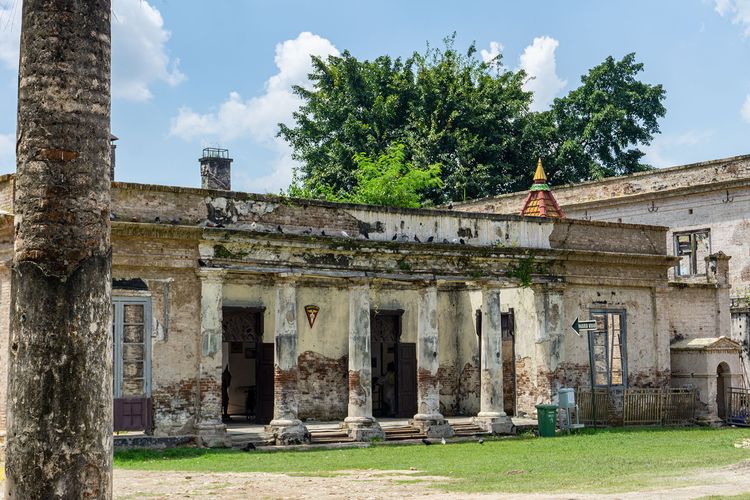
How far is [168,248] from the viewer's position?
16.8 meters

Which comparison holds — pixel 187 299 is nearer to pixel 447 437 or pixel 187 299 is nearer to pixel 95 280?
pixel 447 437

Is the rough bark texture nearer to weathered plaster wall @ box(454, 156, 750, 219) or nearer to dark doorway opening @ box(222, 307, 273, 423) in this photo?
dark doorway opening @ box(222, 307, 273, 423)

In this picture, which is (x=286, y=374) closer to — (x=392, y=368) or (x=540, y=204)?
(x=392, y=368)

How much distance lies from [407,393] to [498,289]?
3.91 m

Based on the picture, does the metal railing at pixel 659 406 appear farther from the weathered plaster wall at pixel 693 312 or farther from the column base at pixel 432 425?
the column base at pixel 432 425

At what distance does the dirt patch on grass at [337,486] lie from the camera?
36.6 ft

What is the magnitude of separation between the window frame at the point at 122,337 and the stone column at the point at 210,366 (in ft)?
2.94

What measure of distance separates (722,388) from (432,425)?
8121mm

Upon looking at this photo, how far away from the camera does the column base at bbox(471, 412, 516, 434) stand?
20062mm

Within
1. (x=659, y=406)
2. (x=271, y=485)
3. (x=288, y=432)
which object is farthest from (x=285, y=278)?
(x=659, y=406)

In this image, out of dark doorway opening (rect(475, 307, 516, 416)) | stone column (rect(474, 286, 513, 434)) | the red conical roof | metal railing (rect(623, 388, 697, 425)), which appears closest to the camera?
stone column (rect(474, 286, 513, 434))

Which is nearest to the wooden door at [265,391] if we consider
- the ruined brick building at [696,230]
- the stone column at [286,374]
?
the stone column at [286,374]

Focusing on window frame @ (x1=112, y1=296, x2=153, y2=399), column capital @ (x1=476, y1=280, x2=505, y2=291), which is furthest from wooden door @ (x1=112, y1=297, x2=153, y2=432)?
column capital @ (x1=476, y1=280, x2=505, y2=291)

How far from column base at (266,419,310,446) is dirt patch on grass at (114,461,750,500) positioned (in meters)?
3.41
